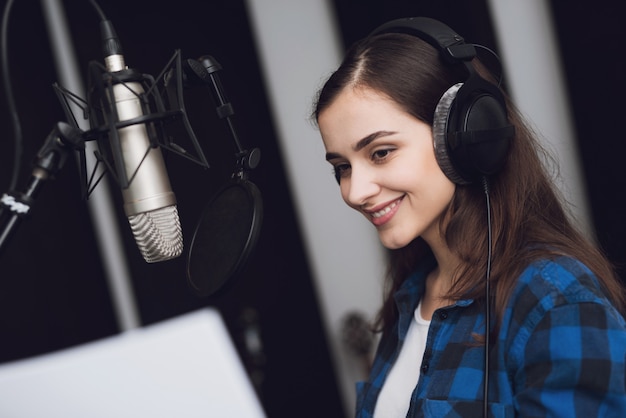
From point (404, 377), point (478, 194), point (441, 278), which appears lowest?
point (404, 377)

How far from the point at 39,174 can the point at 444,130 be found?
663mm

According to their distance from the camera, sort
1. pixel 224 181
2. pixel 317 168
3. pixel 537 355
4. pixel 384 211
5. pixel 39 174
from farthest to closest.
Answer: pixel 317 168 → pixel 224 181 → pixel 384 211 → pixel 537 355 → pixel 39 174

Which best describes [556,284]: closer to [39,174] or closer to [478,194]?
[478,194]

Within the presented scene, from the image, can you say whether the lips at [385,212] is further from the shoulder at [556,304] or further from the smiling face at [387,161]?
the shoulder at [556,304]

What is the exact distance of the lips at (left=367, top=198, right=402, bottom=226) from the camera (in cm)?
115

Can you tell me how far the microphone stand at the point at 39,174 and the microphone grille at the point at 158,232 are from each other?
10 centimetres

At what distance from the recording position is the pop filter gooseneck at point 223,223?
2.34 feet

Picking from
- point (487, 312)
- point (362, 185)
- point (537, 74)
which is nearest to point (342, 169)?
point (362, 185)

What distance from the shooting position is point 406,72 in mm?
1156

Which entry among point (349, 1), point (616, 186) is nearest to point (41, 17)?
point (349, 1)

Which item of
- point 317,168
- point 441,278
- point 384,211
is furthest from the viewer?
point 317,168

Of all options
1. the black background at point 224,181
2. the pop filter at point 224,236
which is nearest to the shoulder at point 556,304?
the pop filter at point 224,236

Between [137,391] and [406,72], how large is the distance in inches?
A: 31.5

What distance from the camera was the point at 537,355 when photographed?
3.06 feet
